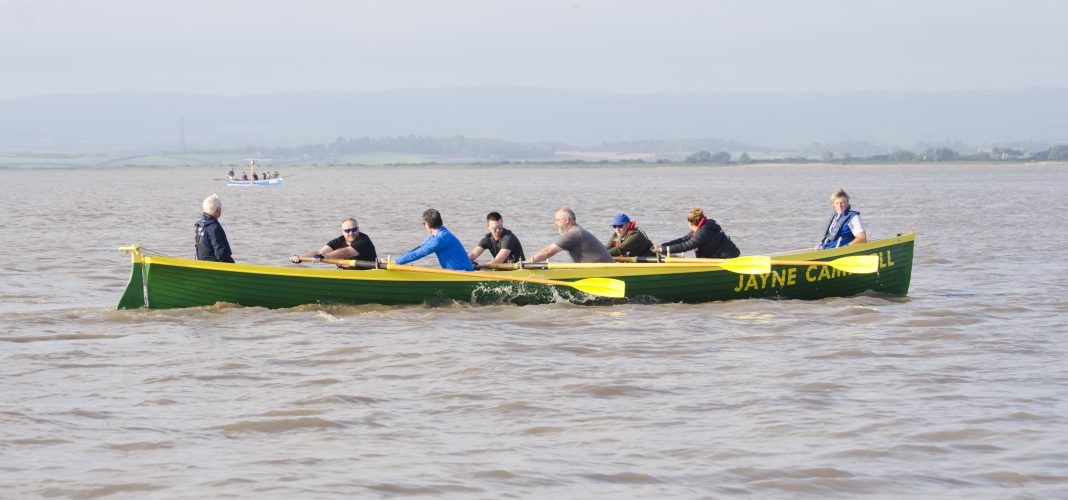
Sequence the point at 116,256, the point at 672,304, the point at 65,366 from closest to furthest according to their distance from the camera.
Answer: the point at 65,366
the point at 672,304
the point at 116,256

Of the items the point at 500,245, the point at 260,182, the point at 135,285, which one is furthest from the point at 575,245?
the point at 260,182

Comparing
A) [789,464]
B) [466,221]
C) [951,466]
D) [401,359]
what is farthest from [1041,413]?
[466,221]

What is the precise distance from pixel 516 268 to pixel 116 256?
13549 millimetres

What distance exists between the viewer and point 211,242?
16719 mm

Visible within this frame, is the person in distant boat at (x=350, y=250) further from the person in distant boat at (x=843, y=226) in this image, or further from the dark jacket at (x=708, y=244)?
the person in distant boat at (x=843, y=226)

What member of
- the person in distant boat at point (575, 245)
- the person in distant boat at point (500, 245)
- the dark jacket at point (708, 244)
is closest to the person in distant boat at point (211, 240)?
the person in distant boat at point (500, 245)

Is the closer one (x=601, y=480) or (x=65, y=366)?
(x=601, y=480)

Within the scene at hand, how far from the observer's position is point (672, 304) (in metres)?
17.9

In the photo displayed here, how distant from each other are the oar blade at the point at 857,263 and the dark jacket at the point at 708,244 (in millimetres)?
1481

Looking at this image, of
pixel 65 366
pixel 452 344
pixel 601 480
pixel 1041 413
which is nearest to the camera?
pixel 601 480

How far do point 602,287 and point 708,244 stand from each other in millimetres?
2244

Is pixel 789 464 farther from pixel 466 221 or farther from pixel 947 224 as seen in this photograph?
pixel 466 221

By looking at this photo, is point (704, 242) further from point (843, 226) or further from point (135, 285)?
point (135, 285)

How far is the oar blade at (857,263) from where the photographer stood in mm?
18188
